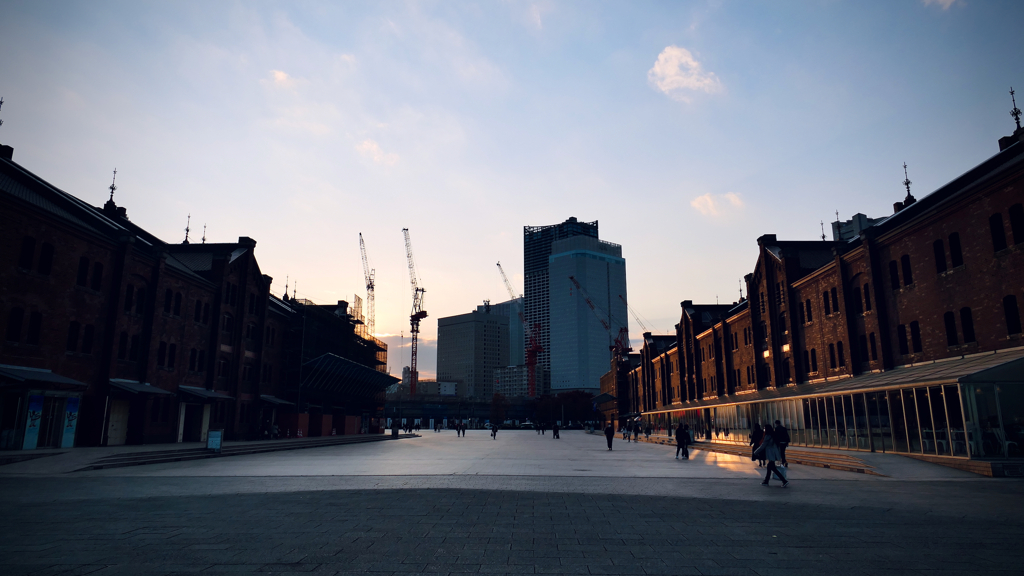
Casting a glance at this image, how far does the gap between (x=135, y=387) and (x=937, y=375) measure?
138 feet

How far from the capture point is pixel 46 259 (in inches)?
1222

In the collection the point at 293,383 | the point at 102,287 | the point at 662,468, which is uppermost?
the point at 102,287

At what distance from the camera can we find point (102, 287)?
35.1 meters

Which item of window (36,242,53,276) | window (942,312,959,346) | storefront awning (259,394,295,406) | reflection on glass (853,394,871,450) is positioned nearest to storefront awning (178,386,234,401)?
storefront awning (259,394,295,406)

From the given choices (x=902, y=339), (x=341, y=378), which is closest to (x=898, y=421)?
(x=902, y=339)

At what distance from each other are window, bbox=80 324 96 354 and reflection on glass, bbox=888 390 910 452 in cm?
4248

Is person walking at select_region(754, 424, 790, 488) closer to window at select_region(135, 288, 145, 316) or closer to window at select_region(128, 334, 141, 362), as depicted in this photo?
window at select_region(128, 334, 141, 362)

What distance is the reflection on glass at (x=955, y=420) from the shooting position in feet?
75.3

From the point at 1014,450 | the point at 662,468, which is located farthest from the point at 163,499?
the point at 1014,450

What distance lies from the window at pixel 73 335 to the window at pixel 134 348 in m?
4.78

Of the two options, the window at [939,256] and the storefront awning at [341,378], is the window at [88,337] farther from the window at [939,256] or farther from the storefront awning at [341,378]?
the window at [939,256]

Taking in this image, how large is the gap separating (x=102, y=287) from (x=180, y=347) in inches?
372

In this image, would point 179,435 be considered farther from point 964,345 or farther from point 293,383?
point 964,345

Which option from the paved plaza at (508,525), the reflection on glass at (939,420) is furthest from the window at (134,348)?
the reflection on glass at (939,420)
